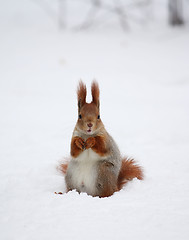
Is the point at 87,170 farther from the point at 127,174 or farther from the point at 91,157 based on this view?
the point at 127,174

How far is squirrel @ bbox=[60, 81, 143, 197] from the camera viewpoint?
1.88 m

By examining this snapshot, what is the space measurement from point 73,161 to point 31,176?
1.58 feet

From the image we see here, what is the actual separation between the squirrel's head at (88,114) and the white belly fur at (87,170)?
0.14 m

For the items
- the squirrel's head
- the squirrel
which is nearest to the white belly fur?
the squirrel

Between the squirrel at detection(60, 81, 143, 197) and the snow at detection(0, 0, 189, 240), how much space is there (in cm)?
13

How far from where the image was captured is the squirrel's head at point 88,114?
1.87 m

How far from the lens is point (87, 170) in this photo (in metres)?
1.92

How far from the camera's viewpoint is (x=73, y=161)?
1.98 metres

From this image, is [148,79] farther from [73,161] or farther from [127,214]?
[127,214]

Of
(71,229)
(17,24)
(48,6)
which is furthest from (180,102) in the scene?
(48,6)

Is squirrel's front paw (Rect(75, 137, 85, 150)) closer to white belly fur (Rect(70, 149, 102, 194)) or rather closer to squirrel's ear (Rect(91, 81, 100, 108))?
white belly fur (Rect(70, 149, 102, 194))

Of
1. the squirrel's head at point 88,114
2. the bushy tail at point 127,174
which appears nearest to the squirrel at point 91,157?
the squirrel's head at point 88,114

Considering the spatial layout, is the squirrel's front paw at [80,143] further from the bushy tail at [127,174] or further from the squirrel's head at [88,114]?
the bushy tail at [127,174]

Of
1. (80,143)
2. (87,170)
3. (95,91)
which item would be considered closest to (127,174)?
(87,170)
